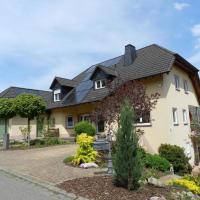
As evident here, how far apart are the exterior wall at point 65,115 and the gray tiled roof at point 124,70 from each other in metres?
0.94

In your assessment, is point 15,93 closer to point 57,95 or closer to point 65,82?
point 57,95

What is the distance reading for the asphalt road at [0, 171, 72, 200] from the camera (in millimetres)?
7020

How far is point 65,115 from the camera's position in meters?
26.7

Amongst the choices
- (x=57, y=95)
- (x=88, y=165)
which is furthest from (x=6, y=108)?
(x=88, y=165)

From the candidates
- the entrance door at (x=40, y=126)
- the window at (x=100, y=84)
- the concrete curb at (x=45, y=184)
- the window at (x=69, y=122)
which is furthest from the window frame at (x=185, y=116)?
the entrance door at (x=40, y=126)

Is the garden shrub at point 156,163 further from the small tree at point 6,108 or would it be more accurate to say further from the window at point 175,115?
the small tree at point 6,108

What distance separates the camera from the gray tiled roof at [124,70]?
18.2 meters

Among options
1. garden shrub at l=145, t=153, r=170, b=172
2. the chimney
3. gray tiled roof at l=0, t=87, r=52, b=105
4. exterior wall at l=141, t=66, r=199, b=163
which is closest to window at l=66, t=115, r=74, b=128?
gray tiled roof at l=0, t=87, r=52, b=105

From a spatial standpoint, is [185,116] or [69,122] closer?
[185,116]

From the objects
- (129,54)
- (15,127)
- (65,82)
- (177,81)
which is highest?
(129,54)

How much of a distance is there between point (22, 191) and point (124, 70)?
→ 49.6 ft

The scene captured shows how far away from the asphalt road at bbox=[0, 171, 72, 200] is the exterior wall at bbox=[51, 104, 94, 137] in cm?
1546

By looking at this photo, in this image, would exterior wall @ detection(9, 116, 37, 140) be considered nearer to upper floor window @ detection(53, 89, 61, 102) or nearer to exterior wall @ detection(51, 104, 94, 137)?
exterior wall @ detection(51, 104, 94, 137)

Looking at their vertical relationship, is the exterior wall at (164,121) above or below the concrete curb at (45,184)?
above
